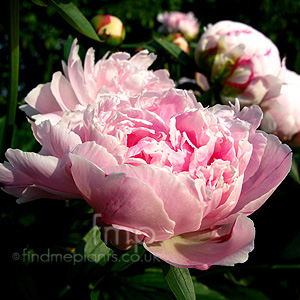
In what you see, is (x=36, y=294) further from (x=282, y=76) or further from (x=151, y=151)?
(x=282, y=76)

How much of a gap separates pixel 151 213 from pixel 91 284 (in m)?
0.28

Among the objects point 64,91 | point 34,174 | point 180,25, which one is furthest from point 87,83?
point 180,25

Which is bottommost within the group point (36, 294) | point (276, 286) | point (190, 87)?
point (276, 286)

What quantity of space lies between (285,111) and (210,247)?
0.33 meters

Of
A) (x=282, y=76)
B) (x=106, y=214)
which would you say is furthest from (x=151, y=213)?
(x=282, y=76)

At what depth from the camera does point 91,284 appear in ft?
1.73

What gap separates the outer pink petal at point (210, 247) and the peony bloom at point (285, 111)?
11.2 inches

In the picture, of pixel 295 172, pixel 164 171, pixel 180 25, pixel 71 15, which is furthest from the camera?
pixel 180 25

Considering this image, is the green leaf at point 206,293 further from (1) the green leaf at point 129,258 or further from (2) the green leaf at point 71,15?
(2) the green leaf at point 71,15

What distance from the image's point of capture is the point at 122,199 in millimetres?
300

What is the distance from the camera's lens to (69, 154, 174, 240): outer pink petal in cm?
29

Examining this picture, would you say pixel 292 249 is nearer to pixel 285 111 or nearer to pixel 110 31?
pixel 285 111

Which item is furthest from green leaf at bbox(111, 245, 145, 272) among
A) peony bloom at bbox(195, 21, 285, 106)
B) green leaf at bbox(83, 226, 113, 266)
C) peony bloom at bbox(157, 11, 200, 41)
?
peony bloom at bbox(157, 11, 200, 41)

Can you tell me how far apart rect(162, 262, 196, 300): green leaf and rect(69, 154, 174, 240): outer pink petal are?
0.15ft
